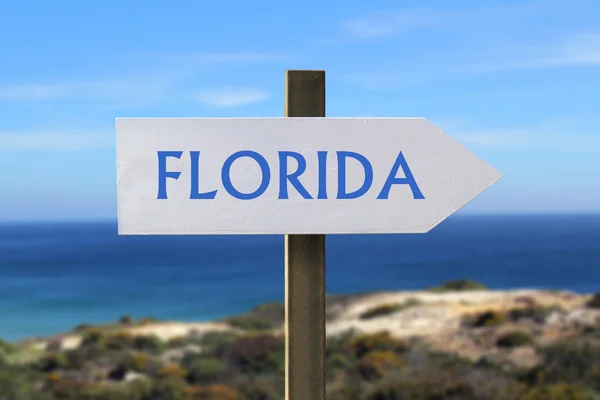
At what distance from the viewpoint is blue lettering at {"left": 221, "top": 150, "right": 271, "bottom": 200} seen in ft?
7.67

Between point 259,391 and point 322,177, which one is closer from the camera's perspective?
point 322,177

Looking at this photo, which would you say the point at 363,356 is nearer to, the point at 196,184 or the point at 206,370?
the point at 206,370

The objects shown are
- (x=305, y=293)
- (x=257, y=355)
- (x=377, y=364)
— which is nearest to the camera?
(x=305, y=293)

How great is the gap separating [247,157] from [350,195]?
0.40 m

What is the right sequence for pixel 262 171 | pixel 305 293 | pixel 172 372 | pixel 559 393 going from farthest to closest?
pixel 172 372, pixel 559 393, pixel 305 293, pixel 262 171

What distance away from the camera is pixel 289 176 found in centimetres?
234

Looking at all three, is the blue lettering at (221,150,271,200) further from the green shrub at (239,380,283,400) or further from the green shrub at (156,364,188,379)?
the green shrub at (156,364,188,379)

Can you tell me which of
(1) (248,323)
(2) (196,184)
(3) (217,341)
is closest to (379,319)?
(1) (248,323)

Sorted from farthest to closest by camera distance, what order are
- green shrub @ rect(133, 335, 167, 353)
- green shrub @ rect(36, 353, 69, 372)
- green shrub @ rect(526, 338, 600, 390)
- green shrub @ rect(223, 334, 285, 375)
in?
green shrub @ rect(133, 335, 167, 353)
green shrub @ rect(36, 353, 69, 372)
green shrub @ rect(223, 334, 285, 375)
green shrub @ rect(526, 338, 600, 390)

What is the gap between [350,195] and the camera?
7.75ft

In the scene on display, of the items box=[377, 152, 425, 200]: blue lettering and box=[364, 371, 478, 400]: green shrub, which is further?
box=[364, 371, 478, 400]: green shrub

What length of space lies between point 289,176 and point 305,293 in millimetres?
496

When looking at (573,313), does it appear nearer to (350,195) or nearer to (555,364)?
(555,364)

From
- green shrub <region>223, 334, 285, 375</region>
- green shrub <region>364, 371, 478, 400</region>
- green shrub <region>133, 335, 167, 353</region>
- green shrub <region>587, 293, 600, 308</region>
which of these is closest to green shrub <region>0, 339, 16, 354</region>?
green shrub <region>133, 335, 167, 353</region>
